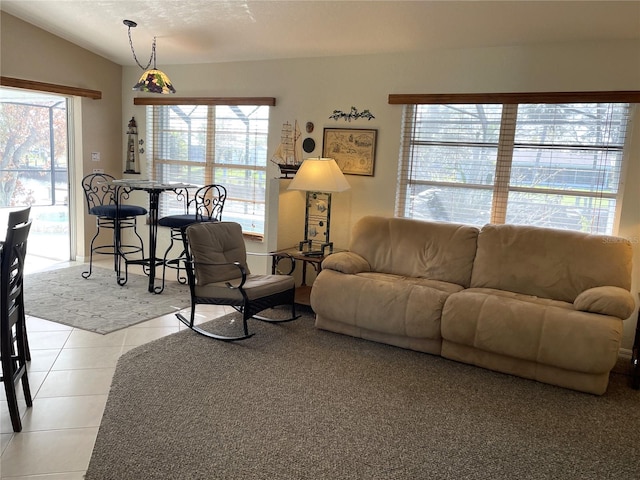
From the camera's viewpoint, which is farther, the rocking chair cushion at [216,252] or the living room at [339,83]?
the rocking chair cushion at [216,252]

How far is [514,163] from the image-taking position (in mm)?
4094

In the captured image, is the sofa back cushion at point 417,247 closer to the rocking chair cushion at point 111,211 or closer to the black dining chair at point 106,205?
the rocking chair cushion at point 111,211

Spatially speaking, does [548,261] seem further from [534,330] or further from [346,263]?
[346,263]

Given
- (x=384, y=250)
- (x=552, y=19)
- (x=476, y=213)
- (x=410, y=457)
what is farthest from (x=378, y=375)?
(x=552, y=19)

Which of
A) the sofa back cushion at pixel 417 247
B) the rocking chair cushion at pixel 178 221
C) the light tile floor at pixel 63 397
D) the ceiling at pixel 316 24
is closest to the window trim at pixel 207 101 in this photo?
the ceiling at pixel 316 24

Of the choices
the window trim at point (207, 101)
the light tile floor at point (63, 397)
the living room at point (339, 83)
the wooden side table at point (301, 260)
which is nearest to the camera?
the light tile floor at point (63, 397)

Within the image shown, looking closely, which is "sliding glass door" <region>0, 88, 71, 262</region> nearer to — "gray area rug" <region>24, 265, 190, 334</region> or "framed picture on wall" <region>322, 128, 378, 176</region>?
"gray area rug" <region>24, 265, 190, 334</region>

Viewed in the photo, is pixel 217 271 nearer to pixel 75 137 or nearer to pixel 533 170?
pixel 533 170

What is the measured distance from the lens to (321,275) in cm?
399

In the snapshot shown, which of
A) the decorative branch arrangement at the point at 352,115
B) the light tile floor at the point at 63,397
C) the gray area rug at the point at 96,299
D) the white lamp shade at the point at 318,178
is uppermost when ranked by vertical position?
the decorative branch arrangement at the point at 352,115

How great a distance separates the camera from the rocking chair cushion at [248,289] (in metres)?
3.70

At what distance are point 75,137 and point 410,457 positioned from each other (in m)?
5.25

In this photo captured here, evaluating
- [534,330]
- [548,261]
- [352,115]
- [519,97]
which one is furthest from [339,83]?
[534,330]

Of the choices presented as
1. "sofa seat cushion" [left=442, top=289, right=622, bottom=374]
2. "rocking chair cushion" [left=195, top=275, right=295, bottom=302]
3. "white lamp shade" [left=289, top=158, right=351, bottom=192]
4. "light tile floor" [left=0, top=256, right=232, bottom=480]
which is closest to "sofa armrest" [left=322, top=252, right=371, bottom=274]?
"rocking chair cushion" [left=195, top=275, right=295, bottom=302]
